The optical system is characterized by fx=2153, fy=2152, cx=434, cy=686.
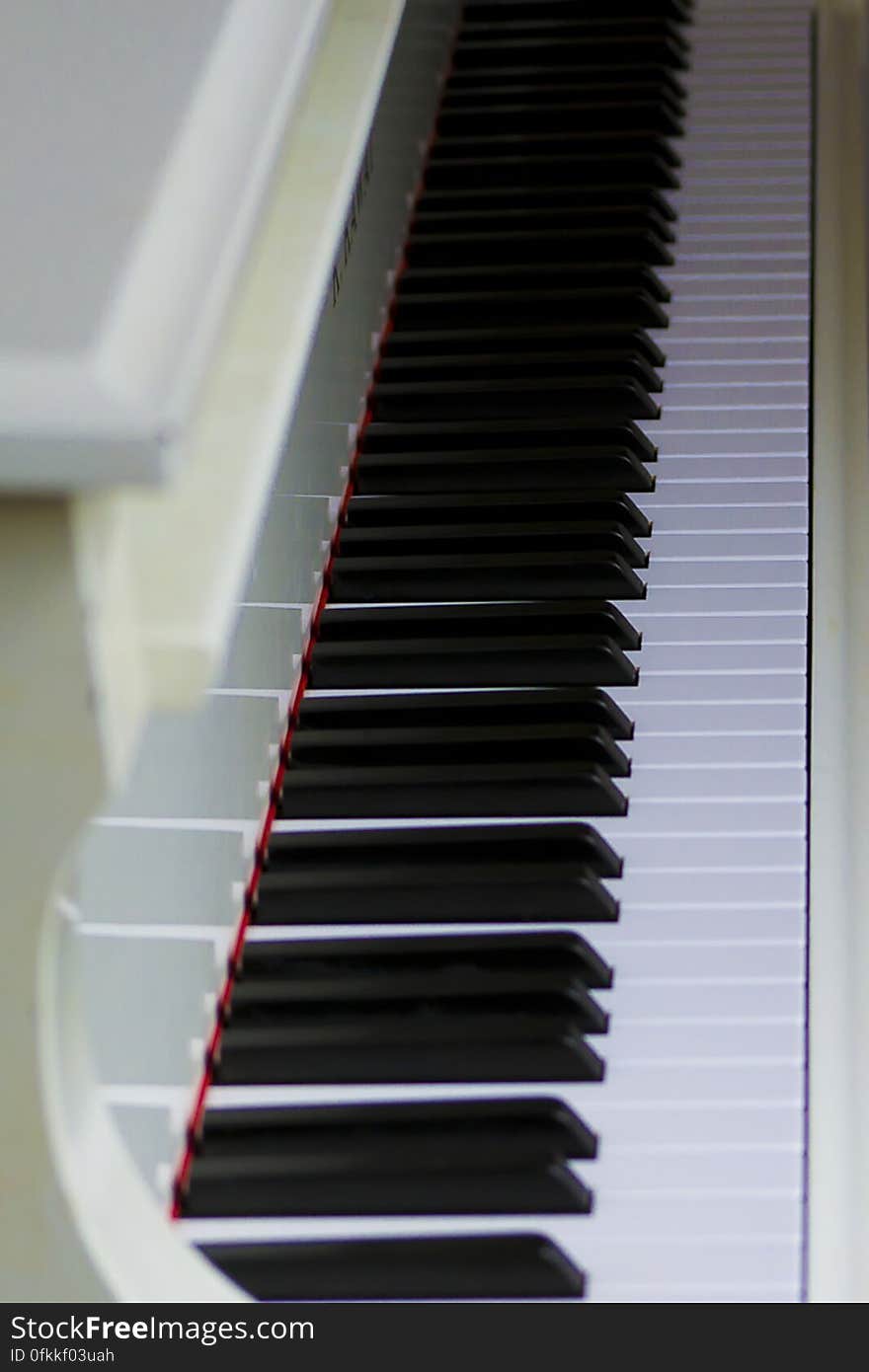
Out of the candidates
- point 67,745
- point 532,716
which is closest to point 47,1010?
point 67,745

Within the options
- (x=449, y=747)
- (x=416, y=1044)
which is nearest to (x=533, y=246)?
(x=449, y=747)

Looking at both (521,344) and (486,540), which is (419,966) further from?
(521,344)

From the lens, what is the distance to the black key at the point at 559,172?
239 centimetres

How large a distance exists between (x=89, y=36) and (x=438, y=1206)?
70 centimetres

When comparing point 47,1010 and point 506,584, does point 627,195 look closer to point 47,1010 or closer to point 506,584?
point 506,584

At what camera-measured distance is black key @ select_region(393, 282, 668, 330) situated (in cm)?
215

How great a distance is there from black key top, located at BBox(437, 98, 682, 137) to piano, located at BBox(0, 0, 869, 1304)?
0.18 m

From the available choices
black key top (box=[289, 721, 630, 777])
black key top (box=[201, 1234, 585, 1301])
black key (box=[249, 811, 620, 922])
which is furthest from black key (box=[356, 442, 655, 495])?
black key top (box=[201, 1234, 585, 1301])

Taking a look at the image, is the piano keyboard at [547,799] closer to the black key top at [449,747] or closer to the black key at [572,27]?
the black key top at [449,747]

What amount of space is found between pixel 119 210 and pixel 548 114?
167 cm

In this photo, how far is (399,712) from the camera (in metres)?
1.66

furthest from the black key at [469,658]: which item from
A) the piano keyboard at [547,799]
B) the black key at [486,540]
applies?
the black key at [486,540]

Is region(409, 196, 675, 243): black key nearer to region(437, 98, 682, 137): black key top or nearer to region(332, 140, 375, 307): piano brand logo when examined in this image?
region(437, 98, 682, 137): black key top

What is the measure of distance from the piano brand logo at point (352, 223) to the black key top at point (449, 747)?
1.25ft
